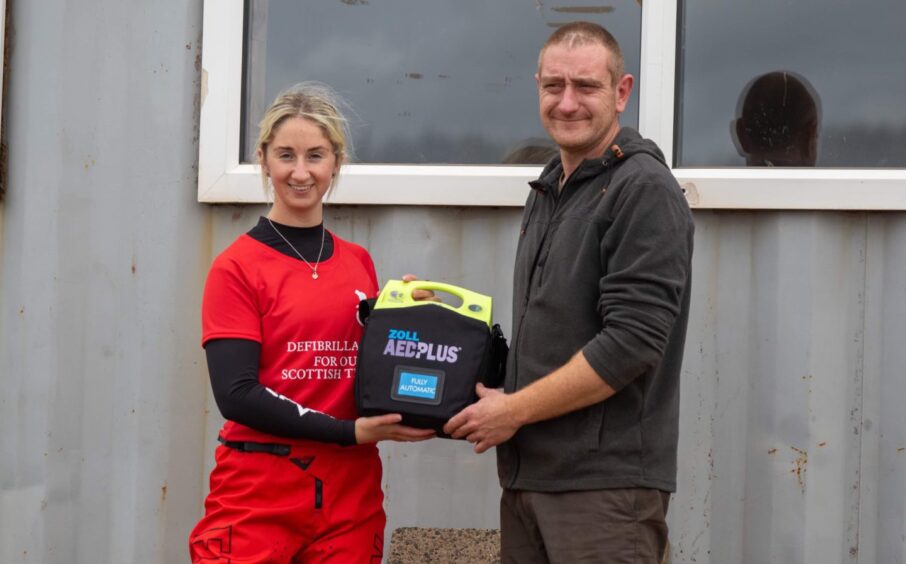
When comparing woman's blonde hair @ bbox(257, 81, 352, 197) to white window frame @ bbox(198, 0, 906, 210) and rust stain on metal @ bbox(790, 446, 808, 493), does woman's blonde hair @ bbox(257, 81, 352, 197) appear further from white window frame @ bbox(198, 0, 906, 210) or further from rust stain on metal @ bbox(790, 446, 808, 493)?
rust stain on metal @ bbox(790, 446, 808, 493)

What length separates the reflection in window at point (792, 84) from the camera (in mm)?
3256

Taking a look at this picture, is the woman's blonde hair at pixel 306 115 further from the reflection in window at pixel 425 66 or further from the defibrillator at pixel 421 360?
the reflection in window at pixel 425 66

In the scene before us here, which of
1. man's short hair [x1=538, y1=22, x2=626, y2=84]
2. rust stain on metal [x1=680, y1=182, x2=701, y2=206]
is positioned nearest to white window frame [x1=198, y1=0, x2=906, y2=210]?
rust stain on metal [x1=680, y1=182, x2=701, y2=206]

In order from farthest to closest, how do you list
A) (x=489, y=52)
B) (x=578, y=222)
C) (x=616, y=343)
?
(x=489, y=52)
(x=578, y=222)
(x=616, y=343)

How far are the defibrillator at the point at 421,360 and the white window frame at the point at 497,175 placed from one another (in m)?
0.97

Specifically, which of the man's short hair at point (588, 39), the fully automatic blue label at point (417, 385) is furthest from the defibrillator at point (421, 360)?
the man's short hair at point (588, 39)

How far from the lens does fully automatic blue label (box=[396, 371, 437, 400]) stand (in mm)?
2352

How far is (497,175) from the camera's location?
3336 mm

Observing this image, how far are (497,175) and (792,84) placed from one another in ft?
3.34

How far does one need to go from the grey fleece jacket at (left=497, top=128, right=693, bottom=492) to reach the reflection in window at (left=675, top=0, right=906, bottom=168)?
39.4 inches

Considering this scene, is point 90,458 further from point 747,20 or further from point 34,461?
point 747,20

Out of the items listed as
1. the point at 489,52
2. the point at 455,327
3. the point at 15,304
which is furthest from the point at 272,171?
the point at 15,304

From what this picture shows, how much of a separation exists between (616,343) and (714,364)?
1.18 m

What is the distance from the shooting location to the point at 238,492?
7.86 ft
